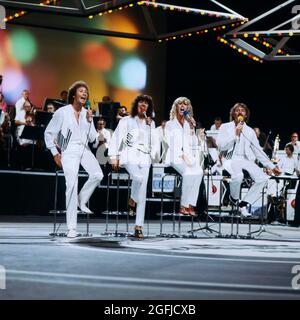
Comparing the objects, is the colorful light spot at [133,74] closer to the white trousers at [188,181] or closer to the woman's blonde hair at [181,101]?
the woman's blonde hair at [181,101]

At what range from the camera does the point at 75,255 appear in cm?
629

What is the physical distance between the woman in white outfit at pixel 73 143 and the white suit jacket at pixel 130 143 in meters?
0.29

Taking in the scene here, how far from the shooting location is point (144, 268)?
553cm

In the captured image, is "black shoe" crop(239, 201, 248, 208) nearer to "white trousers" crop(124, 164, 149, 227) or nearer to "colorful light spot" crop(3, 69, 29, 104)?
"white trousers" crop(124, 164, 149, 227)

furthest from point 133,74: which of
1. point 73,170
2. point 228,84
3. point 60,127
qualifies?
point 73,170

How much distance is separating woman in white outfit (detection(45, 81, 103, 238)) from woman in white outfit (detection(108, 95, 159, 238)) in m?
0.31

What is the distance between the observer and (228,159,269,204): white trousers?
31.2 ft

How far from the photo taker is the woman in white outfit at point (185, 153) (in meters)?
9.44

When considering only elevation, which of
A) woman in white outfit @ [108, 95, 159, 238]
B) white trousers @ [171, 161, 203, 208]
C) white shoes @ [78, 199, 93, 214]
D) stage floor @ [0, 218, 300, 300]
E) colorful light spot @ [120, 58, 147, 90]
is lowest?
stage floor @ [0, 218, 300, 300]

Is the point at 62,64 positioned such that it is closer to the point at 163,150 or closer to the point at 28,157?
the point at 28,157

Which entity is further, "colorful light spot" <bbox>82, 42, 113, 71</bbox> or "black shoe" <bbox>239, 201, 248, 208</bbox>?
"colorful light spot" <bbox>82, 42, 113, 71</bbox>

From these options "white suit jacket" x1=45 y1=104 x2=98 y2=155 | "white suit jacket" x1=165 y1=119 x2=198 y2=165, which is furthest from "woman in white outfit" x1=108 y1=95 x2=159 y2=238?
"white suit jacket" x1=165 y1=119 x2=198 y2=165

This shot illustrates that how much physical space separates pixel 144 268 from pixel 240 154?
4.43 m

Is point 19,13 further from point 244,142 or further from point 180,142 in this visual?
point 244,142
